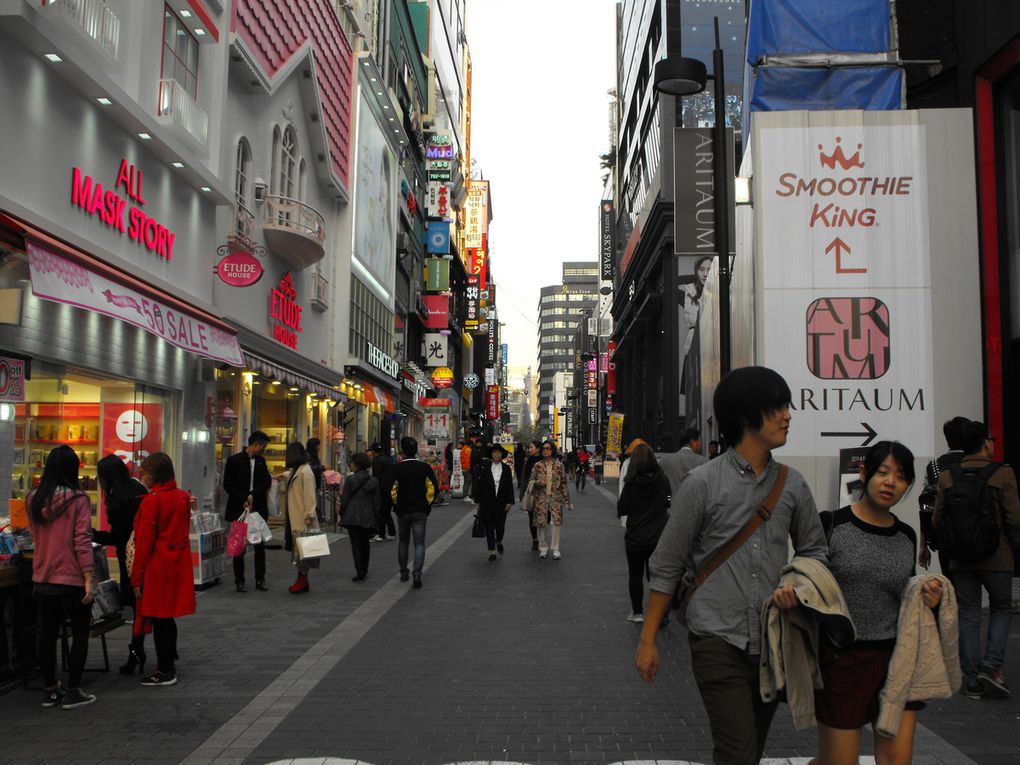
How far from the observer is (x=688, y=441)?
428 inches

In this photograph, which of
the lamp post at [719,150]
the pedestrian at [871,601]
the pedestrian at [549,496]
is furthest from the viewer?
the pedestrian at [549,496]

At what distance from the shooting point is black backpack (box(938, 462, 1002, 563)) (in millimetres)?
6273

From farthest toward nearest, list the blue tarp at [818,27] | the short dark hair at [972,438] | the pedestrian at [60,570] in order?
the blue tarp at [818,27]
the short dark hair at [972,438]
the pedestrian at [60,570]

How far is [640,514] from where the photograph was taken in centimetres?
930

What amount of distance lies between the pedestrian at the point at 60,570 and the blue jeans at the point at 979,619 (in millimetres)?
5954

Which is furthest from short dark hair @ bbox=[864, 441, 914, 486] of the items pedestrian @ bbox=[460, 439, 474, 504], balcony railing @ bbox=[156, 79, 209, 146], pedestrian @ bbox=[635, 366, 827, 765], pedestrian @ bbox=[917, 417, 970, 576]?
pedestrian @ bbox=[460, 439, 474, 504]

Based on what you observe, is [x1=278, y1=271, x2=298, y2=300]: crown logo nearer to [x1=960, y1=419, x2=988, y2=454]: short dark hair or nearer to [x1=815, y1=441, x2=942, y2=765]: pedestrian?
[x1=960, y1=419, x2=988, y2=454]: short dark hair

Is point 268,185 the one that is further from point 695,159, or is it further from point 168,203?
point 695,159

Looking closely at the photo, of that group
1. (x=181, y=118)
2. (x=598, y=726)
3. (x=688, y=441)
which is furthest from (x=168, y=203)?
(x=598, y=726)

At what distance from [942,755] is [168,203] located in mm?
12987

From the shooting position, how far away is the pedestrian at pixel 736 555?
3.27 m

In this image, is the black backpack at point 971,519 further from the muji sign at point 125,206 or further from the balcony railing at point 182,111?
the balcony railing at point 182,111

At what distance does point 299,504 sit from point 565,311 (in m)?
174

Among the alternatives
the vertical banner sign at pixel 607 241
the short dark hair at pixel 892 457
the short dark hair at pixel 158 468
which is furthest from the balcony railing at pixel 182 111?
the vertical banner sign at pixel 607 241
